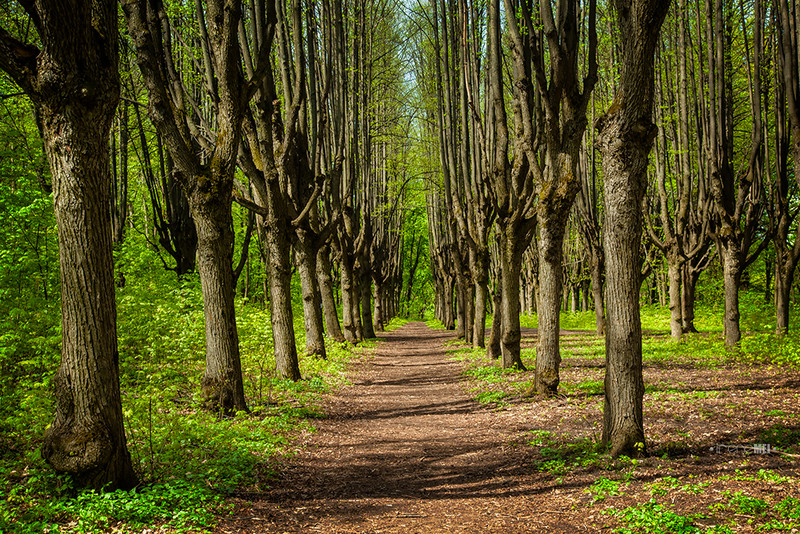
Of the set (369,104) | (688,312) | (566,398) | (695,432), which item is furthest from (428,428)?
(369,104)

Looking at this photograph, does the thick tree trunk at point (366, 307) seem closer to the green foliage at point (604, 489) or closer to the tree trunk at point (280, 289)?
the tree trunk at point (280, 289)

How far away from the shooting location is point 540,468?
18.6 ft

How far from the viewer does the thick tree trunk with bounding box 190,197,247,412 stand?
7.47 meters

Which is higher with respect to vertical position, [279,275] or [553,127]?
[553,127]

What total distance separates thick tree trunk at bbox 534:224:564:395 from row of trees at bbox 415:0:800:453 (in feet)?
0.08

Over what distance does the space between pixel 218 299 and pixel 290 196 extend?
5.28 m

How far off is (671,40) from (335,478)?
16139mm

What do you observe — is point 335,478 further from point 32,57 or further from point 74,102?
point 32,57

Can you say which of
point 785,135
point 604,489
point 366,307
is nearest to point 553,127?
point 604,489

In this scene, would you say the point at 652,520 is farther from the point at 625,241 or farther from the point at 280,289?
the point at 280,289

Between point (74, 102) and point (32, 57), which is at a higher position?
point (32, 57)

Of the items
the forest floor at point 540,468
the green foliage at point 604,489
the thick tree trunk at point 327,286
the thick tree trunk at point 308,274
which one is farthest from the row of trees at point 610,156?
the thick tree trunk at point 308,274

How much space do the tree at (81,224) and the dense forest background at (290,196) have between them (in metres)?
0.05

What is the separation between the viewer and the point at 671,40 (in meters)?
16.2
